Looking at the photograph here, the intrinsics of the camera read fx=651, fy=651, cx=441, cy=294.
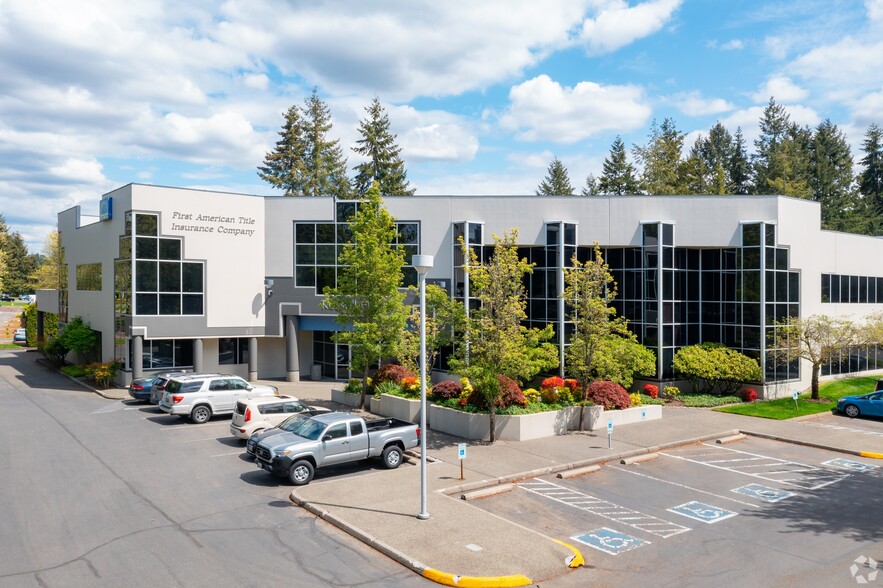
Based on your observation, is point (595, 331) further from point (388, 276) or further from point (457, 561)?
point (457, 561)

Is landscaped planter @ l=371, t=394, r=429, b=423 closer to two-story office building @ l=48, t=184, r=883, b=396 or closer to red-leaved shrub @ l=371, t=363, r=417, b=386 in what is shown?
red-leaved shrub @ l=371, t=363, r=417, b=386

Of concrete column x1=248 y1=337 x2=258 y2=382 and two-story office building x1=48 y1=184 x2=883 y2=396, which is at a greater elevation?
two-story office building x1=48 y1=184 x2=883 y2=396

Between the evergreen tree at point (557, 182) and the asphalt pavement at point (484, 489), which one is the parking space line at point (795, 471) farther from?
the evergreen tree at point (557, 182)

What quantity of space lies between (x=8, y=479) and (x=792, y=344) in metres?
31.6

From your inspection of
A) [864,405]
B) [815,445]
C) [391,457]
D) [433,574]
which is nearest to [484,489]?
[391,457]

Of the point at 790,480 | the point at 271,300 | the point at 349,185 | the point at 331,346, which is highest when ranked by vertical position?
the point at 349,185

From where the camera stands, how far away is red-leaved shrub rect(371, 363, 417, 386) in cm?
2792

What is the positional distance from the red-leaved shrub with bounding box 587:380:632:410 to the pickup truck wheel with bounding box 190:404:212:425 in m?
14.7

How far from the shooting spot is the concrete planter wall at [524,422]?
73.5ft

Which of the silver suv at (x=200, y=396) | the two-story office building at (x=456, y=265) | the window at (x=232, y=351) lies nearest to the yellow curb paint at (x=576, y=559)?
the silver suv at (x=200, y=396)

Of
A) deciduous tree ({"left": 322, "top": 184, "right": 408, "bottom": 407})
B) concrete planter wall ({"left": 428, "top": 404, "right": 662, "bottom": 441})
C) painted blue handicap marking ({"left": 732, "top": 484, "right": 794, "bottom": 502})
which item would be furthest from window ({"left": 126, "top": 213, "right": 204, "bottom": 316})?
painted blue handicap marking ({"left": 732, "top": 484, "right": 794, "bottom": 502})

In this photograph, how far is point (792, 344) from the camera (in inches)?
1228

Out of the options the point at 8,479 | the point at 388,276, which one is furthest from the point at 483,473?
the point at 8,479

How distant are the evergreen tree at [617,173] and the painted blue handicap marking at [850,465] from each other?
54.8 meters
